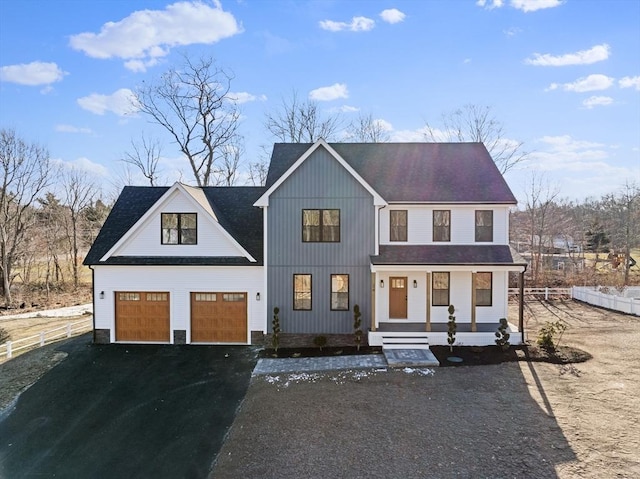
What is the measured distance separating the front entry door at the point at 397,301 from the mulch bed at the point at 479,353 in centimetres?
195

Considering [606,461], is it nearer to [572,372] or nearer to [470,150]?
[572,372]

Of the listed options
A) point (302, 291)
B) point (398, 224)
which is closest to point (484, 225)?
point (398, 224)

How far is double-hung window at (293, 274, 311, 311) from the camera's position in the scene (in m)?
15.6

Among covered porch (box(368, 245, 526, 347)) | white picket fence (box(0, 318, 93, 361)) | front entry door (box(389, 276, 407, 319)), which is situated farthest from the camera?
front entry door (box(389, 276, 407, 319))

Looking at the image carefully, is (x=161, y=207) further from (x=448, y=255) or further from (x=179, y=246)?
(x=448, y=255)

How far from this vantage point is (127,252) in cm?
1598

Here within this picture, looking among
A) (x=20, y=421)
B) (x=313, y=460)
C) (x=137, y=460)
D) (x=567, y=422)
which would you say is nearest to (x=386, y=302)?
(x=567, y=422)

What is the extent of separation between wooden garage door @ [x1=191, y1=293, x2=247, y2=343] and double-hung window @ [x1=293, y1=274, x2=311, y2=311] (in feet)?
6.81

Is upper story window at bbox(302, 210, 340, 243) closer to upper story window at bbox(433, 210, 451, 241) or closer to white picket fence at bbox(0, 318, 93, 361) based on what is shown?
upper story window at bbox(433, 210, 451, 241)

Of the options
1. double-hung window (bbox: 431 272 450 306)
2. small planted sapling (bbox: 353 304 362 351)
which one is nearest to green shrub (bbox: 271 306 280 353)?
small planted sapling (bbox: 353 304 362 351)

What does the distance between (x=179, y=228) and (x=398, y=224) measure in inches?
355

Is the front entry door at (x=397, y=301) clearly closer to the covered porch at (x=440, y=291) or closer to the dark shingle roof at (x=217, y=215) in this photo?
the covered porch at (x=440, y=291)

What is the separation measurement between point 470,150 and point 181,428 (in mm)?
16621

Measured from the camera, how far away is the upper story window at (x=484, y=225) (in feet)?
53.4
